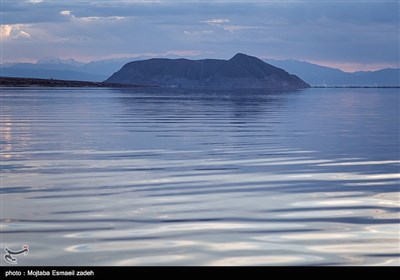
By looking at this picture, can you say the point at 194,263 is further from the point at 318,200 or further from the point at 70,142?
the point at 70,142

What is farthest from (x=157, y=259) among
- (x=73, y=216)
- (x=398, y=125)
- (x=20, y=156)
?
(x=398, y=125)

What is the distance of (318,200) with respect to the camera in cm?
1462

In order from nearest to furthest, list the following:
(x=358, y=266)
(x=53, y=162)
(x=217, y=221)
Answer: (x=358, y=266), (x=217, y=221), (x=53, y=162)

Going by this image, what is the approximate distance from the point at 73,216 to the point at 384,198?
6.59 metres

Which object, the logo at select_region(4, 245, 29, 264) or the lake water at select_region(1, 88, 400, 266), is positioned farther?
the lake water at select_region(1, 88, 400, 266)

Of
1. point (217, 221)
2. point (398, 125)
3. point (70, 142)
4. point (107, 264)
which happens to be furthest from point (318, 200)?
point (398, 125)

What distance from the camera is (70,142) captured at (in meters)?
27.7

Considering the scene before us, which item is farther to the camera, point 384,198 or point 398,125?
point 398,125

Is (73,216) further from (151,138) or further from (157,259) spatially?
(151,138)

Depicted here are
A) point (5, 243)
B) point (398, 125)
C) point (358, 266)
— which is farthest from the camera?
point (398, 125)

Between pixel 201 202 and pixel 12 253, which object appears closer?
pixel 12 253

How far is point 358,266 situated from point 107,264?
3460 mm

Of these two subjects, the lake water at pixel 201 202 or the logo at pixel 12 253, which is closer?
the logo at pixel 12 253
